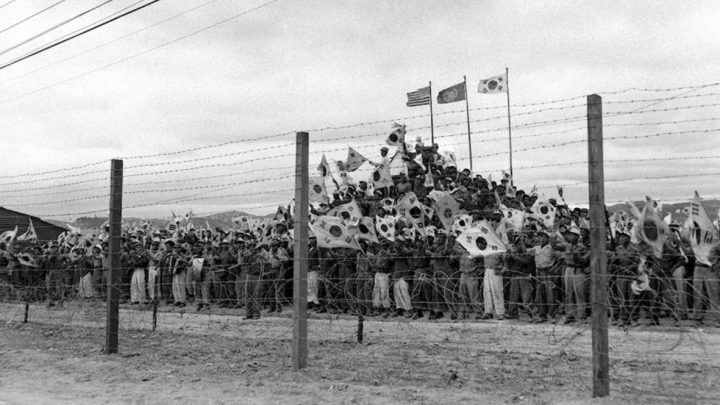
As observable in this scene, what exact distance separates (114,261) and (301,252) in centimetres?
359

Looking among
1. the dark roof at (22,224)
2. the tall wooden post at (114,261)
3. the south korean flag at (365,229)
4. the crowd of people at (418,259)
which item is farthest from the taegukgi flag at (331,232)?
the dark roof at (22,224)

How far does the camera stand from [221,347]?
10906 millimetres

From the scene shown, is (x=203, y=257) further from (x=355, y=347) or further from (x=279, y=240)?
(x=355, y=347)

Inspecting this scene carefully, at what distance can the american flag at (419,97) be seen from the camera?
31.3 metres

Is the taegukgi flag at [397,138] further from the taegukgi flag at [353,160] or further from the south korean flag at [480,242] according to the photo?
the south korean flag at [480,242]

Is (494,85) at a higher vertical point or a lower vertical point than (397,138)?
higher

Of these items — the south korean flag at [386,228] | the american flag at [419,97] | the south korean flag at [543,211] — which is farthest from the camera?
the american flag at [419,97]

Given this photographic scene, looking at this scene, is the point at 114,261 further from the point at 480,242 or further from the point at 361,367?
the point at 480,242

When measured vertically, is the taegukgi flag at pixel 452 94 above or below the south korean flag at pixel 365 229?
above

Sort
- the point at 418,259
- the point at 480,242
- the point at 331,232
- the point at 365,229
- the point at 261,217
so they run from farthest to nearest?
the point at 261,217 < the point at 418,259 < the point at 365,229 < the point at 331,232 < the point at 480,242

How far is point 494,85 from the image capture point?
106 ft

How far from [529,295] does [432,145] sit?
875 centimetres

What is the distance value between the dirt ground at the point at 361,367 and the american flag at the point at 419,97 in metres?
19.3

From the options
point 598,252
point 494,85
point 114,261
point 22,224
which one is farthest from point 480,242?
point 22,224
